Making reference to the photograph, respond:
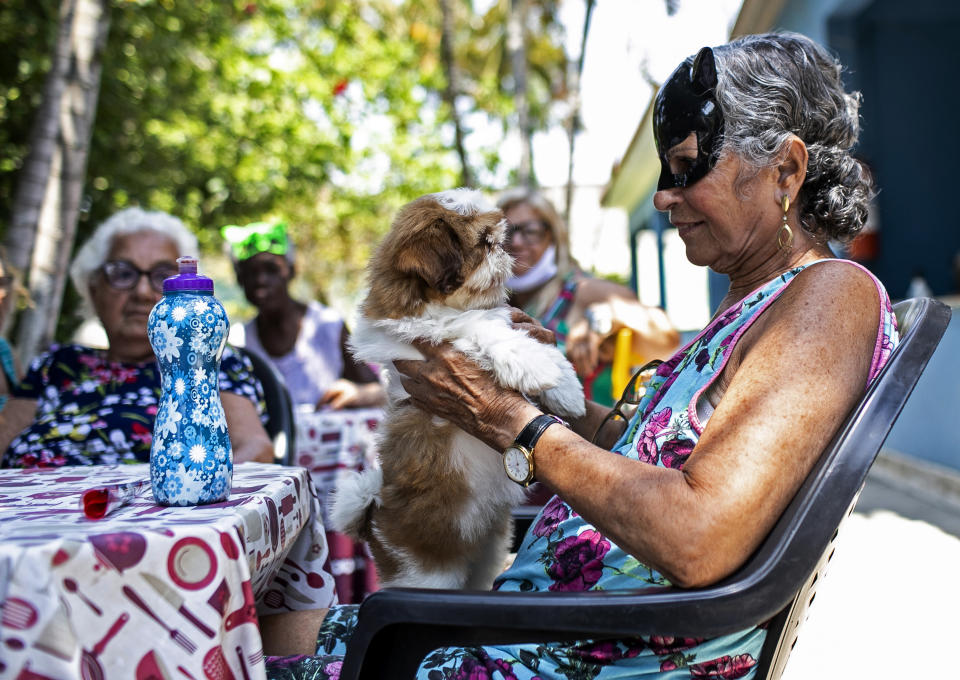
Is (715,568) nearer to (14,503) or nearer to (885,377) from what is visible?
(885,377)

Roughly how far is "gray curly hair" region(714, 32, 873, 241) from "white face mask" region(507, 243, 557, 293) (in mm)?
3105

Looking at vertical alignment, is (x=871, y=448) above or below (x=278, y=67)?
below

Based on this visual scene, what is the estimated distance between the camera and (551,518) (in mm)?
1925

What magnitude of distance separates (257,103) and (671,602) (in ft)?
48.7

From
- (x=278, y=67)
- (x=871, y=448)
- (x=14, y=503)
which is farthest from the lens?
(x=278, y=67)

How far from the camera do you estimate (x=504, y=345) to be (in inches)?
84.6

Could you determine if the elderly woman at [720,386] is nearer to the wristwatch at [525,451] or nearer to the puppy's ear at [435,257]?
the wristwatch at [525,451]

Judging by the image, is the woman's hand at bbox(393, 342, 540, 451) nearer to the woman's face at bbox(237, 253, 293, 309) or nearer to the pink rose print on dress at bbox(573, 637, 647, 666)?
the pink rose print on dress at bbox(573, 637, 647, 666)

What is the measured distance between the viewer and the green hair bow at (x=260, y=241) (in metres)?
5.61

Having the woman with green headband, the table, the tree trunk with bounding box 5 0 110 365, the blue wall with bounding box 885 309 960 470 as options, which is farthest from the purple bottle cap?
the blue wall with bounding box 885 309 960 470

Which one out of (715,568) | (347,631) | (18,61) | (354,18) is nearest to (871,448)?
(715,568)

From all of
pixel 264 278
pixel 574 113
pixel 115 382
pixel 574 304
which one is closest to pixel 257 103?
pixel 574 113

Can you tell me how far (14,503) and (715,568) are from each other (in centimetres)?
138

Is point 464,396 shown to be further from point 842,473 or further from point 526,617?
point 842,473
